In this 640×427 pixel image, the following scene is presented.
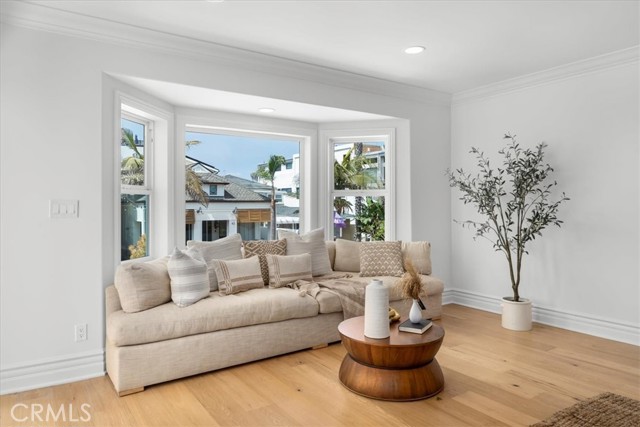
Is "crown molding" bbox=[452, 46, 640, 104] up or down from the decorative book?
up

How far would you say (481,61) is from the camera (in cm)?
406

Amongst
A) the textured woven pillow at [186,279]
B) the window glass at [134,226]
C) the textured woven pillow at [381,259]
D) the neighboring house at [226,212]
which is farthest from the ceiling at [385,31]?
the textured woven pillow at [381,259]

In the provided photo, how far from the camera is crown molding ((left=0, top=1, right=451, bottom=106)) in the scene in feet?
9.44

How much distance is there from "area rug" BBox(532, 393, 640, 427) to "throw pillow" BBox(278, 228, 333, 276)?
8.02 feet

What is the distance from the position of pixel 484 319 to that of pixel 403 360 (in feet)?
7.53

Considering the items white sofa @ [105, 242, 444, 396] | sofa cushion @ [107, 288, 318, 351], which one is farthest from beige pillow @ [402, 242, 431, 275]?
sofa cushion @ [107, 288, 318, 351]

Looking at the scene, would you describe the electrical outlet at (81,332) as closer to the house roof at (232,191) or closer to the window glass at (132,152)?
the window glass at (132,152)

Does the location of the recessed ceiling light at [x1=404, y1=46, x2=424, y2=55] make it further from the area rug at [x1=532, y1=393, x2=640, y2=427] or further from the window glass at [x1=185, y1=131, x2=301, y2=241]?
the area rug at [x1=532, y1=393, x2=640, y2=427]

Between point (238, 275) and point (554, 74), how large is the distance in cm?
361

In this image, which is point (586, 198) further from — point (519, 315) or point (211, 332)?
point (211, 332)

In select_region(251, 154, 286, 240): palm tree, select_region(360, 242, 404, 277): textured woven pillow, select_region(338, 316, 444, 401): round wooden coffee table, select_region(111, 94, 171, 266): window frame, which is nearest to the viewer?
select_region(338, 316, 444, 401): round wooden coffee table

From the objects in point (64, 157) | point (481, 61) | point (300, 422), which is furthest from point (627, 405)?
point (64, 157)

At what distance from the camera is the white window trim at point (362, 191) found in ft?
17.0

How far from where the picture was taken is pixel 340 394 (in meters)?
2.75
